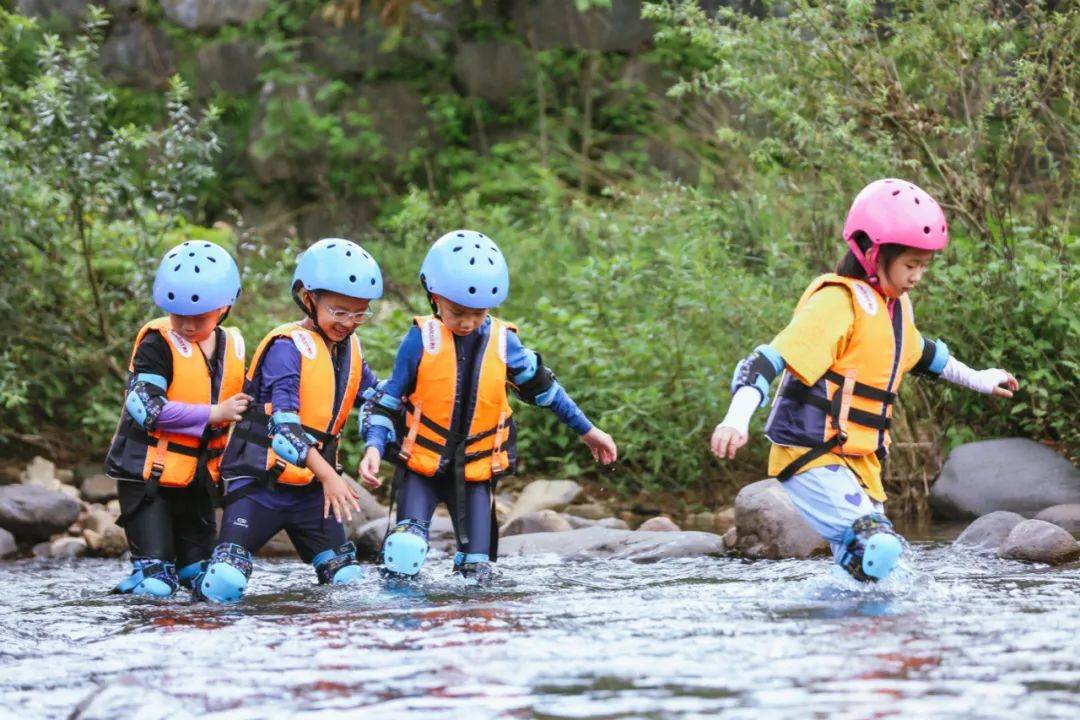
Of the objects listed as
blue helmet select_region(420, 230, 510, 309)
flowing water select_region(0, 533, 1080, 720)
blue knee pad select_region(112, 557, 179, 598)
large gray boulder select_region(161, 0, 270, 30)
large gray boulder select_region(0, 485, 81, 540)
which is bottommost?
flowing water select_region(0, 533, 1080, 720)

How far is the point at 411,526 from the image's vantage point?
6312 millimetres

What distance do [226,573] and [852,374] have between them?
2.61 metres

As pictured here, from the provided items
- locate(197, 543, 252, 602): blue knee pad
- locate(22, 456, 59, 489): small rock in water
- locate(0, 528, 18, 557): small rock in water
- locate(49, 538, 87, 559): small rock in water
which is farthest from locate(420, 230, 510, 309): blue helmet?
locate(22, 456, 59, 489): small rock in water

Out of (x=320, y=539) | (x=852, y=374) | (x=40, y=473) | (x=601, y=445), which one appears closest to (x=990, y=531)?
(x=601, y=445)

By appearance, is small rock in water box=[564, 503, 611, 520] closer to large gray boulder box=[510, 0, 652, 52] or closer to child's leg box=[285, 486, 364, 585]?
child's leg box=[285, 486, 364, 585]

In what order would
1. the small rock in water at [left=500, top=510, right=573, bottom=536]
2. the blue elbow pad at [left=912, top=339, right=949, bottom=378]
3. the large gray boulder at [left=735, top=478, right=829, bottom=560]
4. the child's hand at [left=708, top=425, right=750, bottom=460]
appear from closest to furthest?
the child's hand at [left=708, top=425, right=750, bottom=460] < the blue elbow pad at [left=912, top=339, right=949, bottom=378] < the large gray boulder at [left=735, top=478, right=829, bottom=560] < the small rock in water at [left=500, top=510, right=573, bottom=536]

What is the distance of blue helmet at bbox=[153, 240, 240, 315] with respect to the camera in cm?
646

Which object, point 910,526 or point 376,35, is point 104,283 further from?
point 376,35

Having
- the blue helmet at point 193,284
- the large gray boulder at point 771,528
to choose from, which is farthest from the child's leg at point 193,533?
the large gray boulder at point 771,528

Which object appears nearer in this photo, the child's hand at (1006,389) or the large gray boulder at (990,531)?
the child's hand at (1006,389)

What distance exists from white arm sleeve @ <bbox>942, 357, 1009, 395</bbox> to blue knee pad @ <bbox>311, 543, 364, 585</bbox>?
102 inches

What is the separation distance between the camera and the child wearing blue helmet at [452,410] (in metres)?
6.23

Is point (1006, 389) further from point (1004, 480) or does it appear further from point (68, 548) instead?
point (68, 548)

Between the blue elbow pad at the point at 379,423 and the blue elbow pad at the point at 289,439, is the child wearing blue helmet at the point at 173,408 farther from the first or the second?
the blue elbow pad at the point at 379,423
